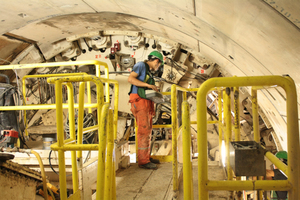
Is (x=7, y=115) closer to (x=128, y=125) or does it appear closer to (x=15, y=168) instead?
(x=15, y=168)

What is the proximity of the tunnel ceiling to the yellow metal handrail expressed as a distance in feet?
2.07

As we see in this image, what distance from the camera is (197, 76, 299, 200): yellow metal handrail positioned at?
133cm

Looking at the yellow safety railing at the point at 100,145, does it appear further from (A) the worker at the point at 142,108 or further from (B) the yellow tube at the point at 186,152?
(A) the worker at the point at 142,108

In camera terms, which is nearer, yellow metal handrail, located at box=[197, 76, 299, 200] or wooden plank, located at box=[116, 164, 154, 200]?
yellow metal handrail, located at box=[197, 76, 299, 200]

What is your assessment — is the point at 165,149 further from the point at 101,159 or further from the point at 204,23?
the point at 101,159

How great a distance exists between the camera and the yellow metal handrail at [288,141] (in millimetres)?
1326

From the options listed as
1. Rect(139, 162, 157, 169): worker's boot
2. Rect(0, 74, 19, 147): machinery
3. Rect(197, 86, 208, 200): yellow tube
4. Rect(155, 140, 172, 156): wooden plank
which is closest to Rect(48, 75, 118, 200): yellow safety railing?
Rect(197, 86, 208, 200): yellow tube

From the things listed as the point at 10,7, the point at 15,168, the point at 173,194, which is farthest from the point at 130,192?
the point at 10,7

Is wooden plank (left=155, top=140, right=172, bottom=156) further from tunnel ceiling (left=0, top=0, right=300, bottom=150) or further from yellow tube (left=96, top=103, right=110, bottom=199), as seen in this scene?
yellow tube (left=96, top=103, right=110, bottom=199)

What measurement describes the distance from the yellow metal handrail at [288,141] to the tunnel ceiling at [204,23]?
0.63 meters

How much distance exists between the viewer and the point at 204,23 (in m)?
3.09

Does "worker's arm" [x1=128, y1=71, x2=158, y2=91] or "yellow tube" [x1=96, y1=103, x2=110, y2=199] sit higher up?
"worker's arm" [x1=128, y1=71, x2=158, y2=91]

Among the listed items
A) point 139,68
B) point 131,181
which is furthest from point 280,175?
point 139,68

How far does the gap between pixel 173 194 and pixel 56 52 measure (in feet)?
17.7
